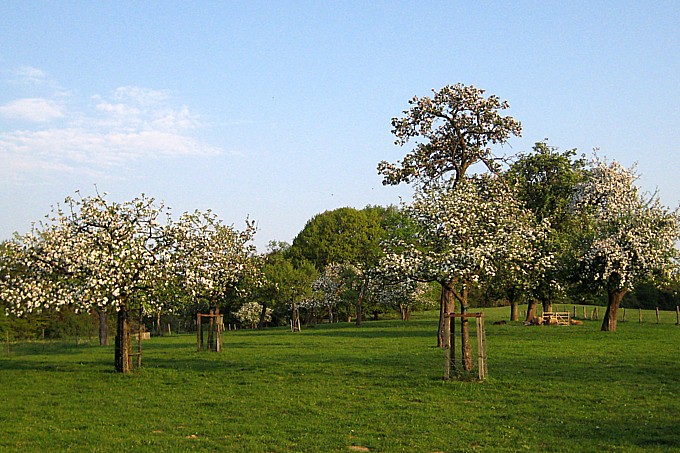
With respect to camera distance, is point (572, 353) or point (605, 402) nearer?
point (605, 402)

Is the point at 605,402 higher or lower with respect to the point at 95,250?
lower

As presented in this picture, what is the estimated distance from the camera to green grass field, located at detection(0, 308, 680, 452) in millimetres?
15133

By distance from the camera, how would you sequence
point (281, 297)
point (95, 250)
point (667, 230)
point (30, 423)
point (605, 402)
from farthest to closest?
point (281, 297)
point (667, 230)
point (95, 250)
point (605, 402)
point (30, 423)

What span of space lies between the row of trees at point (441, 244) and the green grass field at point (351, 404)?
334 cm

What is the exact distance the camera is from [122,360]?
28.7 metres

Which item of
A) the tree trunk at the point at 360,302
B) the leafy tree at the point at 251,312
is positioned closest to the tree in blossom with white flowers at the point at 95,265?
the tree trunk at the point at 360,302

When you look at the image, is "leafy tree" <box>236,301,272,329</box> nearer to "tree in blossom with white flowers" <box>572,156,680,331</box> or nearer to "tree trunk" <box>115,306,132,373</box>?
"tree in blossom with white flowers" <box>572,156,680,331</box>

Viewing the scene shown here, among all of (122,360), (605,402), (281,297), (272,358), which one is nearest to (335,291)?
(281,297)

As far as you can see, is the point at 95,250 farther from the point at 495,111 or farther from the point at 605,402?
the point at 495,111

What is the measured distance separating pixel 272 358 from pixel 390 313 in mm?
64142

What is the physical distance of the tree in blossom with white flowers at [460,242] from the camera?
24141 mm

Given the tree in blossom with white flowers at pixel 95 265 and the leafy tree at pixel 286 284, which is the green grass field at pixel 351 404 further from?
the leafy tree at pixel 286 284

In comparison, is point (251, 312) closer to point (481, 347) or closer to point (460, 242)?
point (460, 242)

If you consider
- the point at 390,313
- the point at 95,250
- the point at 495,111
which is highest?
the point at 495,111
